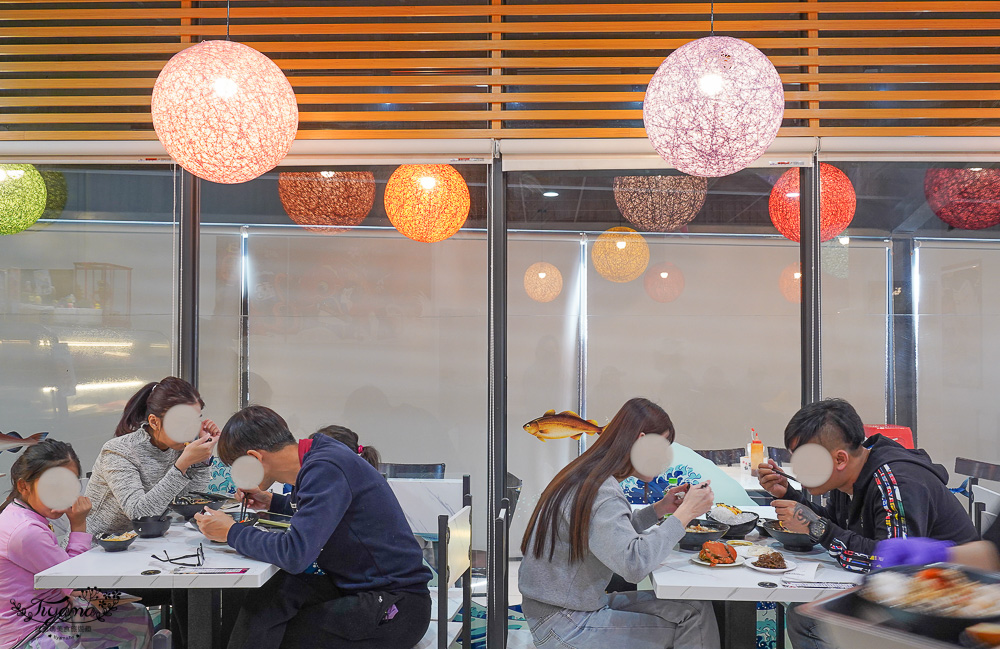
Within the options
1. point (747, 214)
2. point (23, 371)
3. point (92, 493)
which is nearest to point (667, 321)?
point (747, 214)

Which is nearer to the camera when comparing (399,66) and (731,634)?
(731,634)

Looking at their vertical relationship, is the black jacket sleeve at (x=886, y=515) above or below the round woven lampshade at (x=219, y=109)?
below

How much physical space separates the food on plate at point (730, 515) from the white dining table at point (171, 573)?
158cm

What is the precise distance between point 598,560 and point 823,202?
222 centimetres

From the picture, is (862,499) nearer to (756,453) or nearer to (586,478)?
(586,478)

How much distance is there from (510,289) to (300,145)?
1249mm

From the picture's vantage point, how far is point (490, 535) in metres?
3.71

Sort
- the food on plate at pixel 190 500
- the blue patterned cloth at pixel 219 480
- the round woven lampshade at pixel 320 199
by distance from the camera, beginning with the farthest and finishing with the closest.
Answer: the round woven lampshade at pixel 320 199, the blue patterned cloth at pixel 219 480, the food on plate at pixel 190 500

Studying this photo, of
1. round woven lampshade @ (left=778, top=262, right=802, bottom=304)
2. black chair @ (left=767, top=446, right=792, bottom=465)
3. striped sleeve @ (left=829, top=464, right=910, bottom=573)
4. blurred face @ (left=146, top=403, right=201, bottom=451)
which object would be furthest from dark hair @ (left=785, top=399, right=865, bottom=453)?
blurred face @ (left=146, top=403, right=201, bottom=451)

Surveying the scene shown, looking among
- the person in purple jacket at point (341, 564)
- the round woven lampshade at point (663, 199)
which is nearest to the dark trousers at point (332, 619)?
the person in purple jacket at point (341, 564)

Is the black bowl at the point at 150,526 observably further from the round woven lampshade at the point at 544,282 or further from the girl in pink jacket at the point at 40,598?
the round woven lampshade at the point at 544,282

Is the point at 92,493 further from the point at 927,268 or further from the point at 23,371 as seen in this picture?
the point at 927,268

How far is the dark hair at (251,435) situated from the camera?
99.6 inches

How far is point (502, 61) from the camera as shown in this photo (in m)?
3.67
